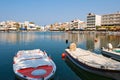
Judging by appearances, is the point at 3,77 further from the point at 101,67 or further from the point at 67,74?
the point at 101,67

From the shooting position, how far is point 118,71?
14.6 m

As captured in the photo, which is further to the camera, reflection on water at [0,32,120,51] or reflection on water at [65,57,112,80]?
reflection on water at [0,32,120,51]

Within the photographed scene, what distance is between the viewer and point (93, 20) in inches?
6629

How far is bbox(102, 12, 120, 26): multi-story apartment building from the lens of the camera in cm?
15200

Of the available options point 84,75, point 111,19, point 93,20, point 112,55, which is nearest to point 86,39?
point 112,55

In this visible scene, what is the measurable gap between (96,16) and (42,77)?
157m

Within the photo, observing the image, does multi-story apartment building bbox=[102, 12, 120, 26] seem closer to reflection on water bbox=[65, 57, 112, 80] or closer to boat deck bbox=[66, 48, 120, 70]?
Answer: boat deck bbox=[66, 48, 120, 70]

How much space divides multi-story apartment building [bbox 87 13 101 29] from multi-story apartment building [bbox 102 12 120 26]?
508 cm

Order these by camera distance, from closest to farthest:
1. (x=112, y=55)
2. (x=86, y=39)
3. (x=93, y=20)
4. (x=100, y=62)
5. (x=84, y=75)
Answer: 1. (x=84, y=75)
2. (x=100, y=62)
3. (x=112, y=55)
4. (x=86, y=39)
5. (x=93, y=20)

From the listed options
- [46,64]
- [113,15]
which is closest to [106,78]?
[46,64]

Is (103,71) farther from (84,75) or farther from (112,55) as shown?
(112,55)

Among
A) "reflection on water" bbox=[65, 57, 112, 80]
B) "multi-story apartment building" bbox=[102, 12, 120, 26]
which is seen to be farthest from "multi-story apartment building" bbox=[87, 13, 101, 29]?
"reflection on water" bbox=[65, 57, 112, 80]

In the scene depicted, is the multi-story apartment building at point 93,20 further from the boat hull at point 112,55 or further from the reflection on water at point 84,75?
the reflection on water at point 84,75

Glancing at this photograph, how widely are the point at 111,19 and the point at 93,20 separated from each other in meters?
19.2
